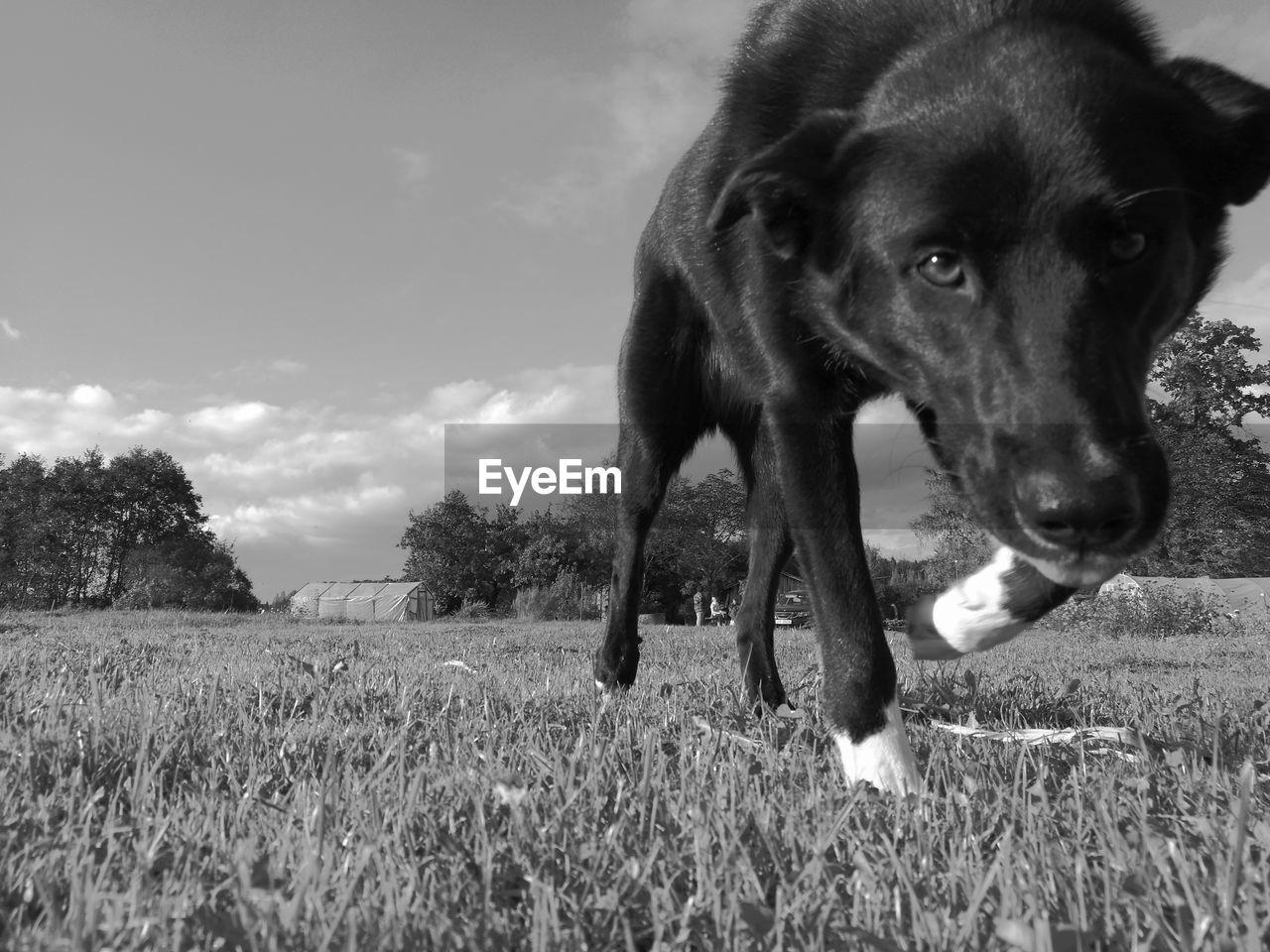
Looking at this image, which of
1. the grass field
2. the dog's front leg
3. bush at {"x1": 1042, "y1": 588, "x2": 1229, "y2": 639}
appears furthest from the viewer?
bush at {"x1": 1042, "y1": 588, "x2": 1229, "y2": 639}

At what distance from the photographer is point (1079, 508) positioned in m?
1.87

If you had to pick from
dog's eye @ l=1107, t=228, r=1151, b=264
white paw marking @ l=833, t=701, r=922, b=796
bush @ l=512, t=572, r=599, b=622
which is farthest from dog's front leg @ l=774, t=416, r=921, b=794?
bush @ l=512, t=572, r=599, b=622

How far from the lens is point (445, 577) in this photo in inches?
2438

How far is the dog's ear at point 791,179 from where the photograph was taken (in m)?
2.56

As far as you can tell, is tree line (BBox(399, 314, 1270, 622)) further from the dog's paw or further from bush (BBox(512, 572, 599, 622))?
the dog's paw

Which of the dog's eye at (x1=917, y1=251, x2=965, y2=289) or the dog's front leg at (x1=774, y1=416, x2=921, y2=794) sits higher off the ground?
the dog's eye at (x1=917, y1=251, x2=965, y2=289)

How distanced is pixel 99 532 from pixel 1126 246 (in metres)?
59.2

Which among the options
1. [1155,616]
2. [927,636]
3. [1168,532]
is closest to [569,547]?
[1168,532]

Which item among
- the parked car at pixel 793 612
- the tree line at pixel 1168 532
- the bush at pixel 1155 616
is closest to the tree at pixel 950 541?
the tree line at pixel 1168 532

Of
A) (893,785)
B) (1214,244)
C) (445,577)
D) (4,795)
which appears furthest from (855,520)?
(445,577)

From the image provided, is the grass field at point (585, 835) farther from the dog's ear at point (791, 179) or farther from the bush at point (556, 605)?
the bush at point (556, 605)

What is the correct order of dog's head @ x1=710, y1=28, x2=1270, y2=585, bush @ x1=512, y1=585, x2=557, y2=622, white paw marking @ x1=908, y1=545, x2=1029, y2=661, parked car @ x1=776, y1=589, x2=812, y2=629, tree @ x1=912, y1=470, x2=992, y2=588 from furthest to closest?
parked car @ x1=776, y1=589, x2=812, y2=629 < tree @ x1=912, y1=470, x2=992, y2=588 < bush @ x1=512, y1=585, x2=557, y2=622 < white paw marking @ x1=908, y1=545, x2=1029, y2=661 < dog's head @ x1=710, y1=28, x2=1270, y2=585

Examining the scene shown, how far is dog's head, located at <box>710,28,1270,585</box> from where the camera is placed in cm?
200

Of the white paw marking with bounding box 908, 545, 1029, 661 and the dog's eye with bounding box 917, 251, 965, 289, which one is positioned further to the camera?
Result: the white paw marking with bounding box 908, 545, 1029, 661
